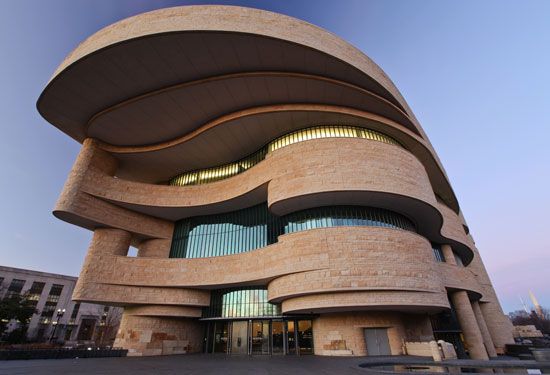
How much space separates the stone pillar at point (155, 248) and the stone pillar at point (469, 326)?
26518 millimetres

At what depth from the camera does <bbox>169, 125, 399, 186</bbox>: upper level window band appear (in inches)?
870

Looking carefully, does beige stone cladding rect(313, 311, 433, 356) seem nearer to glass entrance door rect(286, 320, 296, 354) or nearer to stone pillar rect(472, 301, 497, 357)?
glass entrance door rect(286, 320, 296, 354)

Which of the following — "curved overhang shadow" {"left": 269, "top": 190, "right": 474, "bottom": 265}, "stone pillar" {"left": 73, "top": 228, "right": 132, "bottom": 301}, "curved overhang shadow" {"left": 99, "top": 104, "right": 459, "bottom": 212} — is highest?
"curved overhang shadow" {"left": 99, "top": 104, "right": 459, "bottom": 212}

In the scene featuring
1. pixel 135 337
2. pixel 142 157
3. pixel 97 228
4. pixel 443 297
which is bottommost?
pixel 135 337

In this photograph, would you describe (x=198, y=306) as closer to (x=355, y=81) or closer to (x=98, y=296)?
(x=98, y=296)

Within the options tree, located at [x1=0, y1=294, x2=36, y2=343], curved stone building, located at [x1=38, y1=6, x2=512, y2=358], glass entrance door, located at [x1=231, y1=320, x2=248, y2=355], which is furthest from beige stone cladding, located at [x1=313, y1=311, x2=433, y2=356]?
tree, located at [x1=0, y1=294, x2=36, y2=343]

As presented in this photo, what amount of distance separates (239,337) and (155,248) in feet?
37.6

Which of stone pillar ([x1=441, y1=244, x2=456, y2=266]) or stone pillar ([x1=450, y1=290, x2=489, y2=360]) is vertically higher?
stone pillar ([x1=441, y1=244, x2=456, y2=266])

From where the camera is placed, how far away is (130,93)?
2067cm

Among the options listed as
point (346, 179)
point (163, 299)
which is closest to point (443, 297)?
point (346, 179)

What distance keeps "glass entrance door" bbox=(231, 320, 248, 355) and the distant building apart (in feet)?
131

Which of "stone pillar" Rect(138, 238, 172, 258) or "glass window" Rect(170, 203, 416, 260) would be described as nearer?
"glass window" Rect(170, 203, 416, 260)

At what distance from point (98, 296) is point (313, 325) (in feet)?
53.4

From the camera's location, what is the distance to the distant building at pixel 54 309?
5157 centimetres
